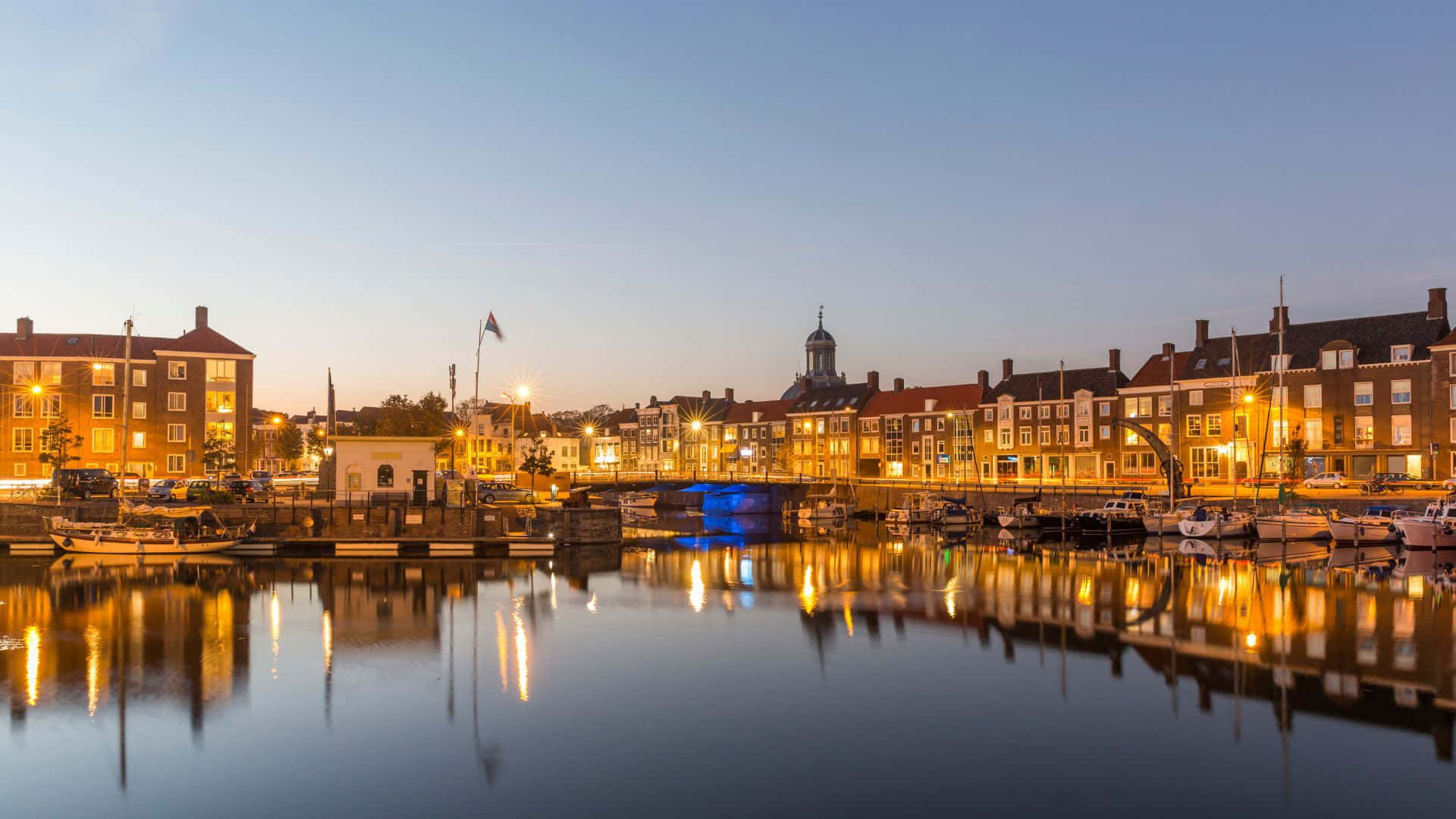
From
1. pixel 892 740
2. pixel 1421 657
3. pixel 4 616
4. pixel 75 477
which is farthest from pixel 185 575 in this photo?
pixel 1421 657

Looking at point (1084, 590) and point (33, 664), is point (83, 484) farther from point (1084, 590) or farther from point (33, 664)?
point (1084, 590)

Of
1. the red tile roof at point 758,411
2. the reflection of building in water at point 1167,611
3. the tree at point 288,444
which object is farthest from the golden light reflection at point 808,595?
the tree at point 288,444

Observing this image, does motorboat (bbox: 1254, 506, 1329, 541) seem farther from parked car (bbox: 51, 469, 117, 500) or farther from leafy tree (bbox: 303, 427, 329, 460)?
leafy tree (bbox: 303, 427, 329, 460)

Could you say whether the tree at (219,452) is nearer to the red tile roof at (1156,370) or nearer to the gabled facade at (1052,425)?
the gabled facade at (1052,425)

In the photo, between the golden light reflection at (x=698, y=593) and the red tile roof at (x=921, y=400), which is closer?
the golden light reflection at (x=698, y=593)

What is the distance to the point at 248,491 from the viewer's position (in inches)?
2473

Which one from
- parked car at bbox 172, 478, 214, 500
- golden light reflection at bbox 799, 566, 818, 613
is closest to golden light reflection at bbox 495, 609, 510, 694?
golden light reflection at bbox 799, 566, 818, 613

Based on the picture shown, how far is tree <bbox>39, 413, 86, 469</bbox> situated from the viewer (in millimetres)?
71750

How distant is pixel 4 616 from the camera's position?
113ft

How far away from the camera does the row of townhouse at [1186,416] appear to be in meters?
75.5

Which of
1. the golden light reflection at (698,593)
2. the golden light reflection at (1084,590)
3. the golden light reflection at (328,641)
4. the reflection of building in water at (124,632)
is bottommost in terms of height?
the golden light reflection at (698,593)

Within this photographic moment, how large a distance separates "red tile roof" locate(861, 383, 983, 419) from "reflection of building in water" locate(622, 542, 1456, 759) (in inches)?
2198

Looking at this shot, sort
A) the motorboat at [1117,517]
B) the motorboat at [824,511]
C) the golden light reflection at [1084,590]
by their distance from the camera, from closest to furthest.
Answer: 1. the golden light reflection at [1084,590]
2. the motorboat at [1117,517]
3. the motorboat at [824,511]

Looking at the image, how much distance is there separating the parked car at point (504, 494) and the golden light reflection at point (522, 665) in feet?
117
